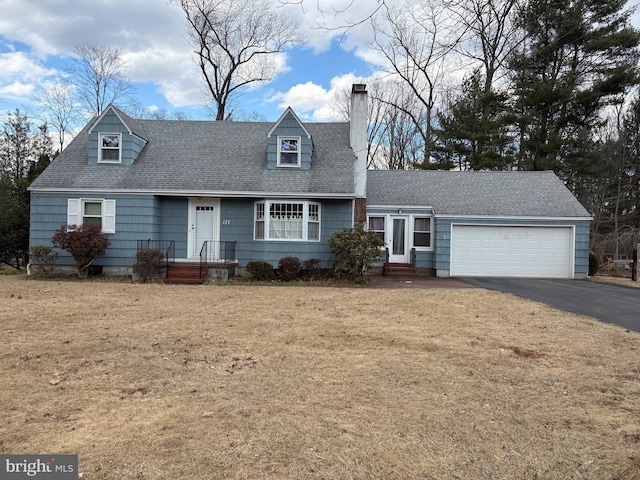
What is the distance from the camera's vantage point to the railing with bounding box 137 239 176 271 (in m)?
14.0

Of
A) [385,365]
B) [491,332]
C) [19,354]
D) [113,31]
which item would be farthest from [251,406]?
[113,31]

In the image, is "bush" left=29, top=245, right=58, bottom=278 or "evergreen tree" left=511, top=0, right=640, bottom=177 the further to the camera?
"evergreen tree" left=511, top=0, right=640, bottom=177

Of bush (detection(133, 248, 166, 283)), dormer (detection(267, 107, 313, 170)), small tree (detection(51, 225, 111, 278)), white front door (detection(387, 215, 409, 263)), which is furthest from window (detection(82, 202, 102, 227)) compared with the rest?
white front door (detection(387, 215, 409, 263))

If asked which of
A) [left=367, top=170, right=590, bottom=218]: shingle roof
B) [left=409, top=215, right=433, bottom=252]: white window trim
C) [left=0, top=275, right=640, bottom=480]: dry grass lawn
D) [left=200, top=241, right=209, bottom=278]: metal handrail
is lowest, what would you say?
[left=0, top=275, right=640, bottom=480]: dry grass lawn

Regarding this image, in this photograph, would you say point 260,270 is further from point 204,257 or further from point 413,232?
point 413,232

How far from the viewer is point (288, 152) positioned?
14930 millimetres

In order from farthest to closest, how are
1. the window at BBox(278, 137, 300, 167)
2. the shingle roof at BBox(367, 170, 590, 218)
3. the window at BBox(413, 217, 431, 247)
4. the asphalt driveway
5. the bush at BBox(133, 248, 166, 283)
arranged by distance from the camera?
the window at BBox(413, 217, 431, 247) < the shingle roof at BBox(367, 170, 590, 218) < the window at BBox(278, 137, 300, 167) < the bush at BBox(133, 248, 166, 283) < the asphalt driveway

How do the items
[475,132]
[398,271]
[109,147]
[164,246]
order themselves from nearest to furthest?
[164,246], [109,147], [398,271], [475,132]

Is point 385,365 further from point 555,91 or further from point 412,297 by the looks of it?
point 555,91

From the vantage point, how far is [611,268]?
61.7 feet

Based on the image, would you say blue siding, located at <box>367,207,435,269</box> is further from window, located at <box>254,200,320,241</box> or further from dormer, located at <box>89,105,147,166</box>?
dormer, located at <box>89,105,147,166</box>

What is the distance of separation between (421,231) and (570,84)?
49.4 ft

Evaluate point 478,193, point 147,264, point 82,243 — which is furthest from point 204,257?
point 478,193

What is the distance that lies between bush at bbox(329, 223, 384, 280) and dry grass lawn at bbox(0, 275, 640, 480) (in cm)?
543
